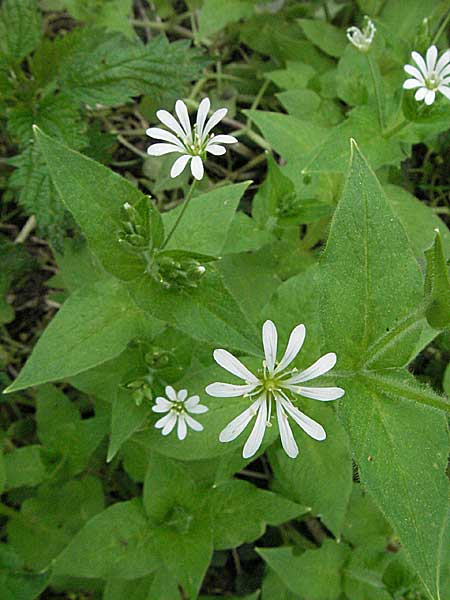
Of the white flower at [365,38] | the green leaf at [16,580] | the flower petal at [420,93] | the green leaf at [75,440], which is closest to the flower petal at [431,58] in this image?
the flower petal at [420,93]

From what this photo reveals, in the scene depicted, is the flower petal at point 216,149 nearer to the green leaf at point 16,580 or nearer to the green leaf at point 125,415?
the green leaf at point 125,415

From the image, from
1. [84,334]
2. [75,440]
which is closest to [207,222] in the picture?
[84,334]

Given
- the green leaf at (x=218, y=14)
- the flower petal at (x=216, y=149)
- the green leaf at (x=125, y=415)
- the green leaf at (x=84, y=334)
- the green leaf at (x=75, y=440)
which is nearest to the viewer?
the flower petal at (x=216, y=149)

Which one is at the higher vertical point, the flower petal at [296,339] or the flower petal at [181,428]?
the flower petal at [296,339]

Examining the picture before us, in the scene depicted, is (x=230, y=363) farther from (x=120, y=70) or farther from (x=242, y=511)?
(x=120, y=70)

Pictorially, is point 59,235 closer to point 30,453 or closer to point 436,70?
point 30,453

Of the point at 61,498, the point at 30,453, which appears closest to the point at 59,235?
the point at 30,453
